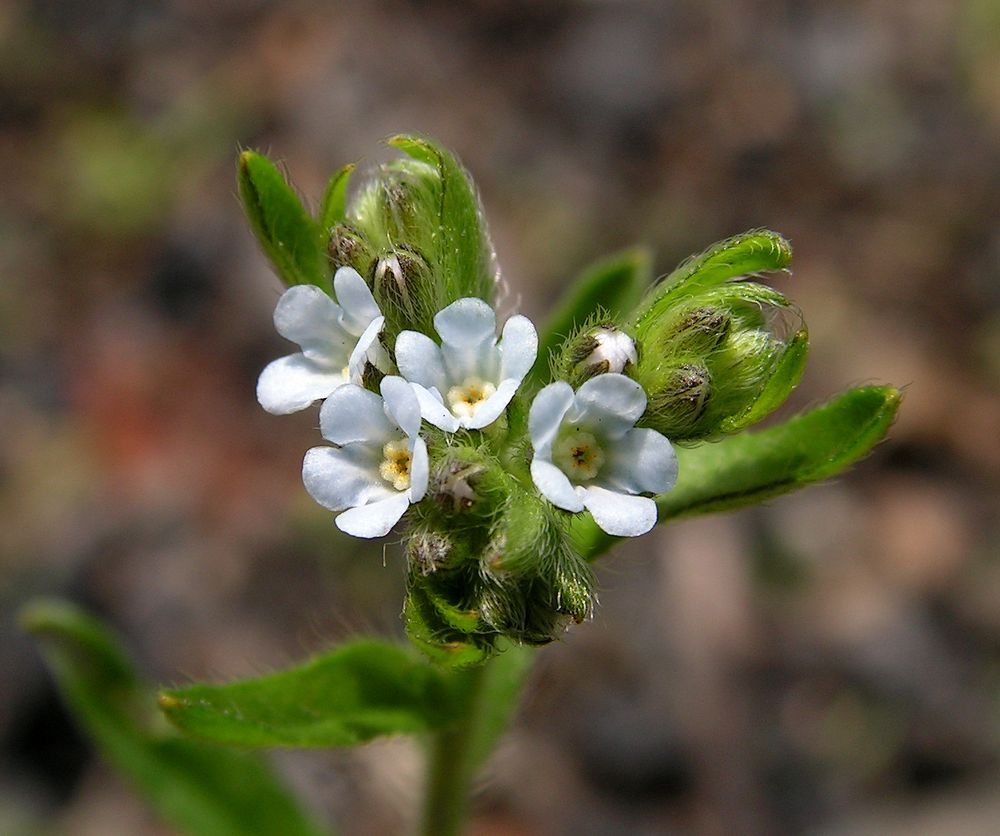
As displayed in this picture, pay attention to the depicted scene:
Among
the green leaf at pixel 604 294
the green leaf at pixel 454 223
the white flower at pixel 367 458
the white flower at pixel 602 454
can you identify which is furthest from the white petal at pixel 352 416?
the green leaf at pixel 604 294

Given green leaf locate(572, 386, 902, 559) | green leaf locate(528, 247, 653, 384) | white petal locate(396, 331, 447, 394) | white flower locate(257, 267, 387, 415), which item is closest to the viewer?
white petal locate(396, 331, 447, 394)

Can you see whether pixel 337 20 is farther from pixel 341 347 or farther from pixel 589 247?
pixel 341 347

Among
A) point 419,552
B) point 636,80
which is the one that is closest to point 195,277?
point 636,80

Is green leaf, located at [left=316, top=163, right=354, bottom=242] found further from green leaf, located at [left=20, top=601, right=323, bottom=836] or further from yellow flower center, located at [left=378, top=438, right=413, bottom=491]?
green leaf, located at [left=20, top=601, right=323, bottom=836]

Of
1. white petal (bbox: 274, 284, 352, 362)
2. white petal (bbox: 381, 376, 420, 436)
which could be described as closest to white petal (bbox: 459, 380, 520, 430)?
white petal (bbox: 381, 376, 420, 436)

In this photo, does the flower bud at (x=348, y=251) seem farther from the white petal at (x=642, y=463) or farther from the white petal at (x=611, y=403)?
the white petal at (x=642, y=463)
